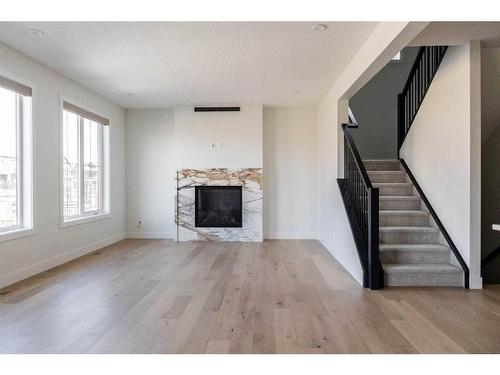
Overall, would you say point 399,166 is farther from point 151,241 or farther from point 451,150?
point 151,241

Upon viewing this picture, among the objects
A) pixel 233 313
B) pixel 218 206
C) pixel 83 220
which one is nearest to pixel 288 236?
pixel 218 206

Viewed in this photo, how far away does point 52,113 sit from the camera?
188 inches

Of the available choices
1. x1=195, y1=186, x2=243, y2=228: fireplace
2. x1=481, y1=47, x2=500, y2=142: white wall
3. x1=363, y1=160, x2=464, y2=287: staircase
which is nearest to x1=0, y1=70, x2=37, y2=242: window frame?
x1=195, y1=186, x2=243, y2=228: fireplace

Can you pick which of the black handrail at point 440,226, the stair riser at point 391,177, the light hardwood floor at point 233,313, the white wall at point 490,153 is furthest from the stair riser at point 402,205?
the light hardwood floor at point 233,313

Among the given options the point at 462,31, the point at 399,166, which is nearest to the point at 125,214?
the point at 399,166

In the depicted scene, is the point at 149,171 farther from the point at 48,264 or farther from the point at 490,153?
the point at 490,153

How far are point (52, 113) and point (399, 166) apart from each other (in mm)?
4950

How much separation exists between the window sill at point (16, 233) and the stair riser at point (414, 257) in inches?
161

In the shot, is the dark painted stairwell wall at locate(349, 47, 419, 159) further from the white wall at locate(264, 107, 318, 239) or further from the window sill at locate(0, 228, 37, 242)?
the window sill at locate(0, 228, 37, 242)

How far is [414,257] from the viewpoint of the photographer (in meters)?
4.16

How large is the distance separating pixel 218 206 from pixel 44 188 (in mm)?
3103

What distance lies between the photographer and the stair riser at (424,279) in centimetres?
386

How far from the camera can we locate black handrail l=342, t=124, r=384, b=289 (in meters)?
3.75

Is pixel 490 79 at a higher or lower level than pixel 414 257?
higher
